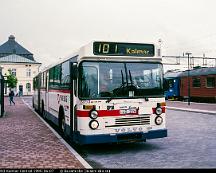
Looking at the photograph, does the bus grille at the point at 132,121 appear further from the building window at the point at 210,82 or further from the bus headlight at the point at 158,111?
the building window at the point at 210,82

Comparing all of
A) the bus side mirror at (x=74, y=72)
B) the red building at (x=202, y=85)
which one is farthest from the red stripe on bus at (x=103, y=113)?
the red building at (x=202, y=85)

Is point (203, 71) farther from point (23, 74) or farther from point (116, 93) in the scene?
point (23, 74)

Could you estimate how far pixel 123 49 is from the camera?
9453 mm

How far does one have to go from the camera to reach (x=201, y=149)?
9680mm

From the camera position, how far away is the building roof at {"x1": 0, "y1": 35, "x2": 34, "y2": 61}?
94125 millimetres

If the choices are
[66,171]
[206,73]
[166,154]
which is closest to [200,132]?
[166,154]

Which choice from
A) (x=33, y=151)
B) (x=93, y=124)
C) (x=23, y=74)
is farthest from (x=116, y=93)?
(x=23, y=74)

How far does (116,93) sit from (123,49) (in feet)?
4.28

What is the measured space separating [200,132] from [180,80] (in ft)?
90.4

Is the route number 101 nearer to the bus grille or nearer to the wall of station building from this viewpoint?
the bus grille

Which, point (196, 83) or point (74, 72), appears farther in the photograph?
point (196, 83)

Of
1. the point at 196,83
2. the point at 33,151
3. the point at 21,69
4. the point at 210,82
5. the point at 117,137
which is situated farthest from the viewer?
the point at 21,69

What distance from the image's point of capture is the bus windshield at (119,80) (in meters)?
8.89

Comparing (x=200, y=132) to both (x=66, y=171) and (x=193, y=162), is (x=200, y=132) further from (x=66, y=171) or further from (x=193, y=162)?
(x=66, y=171)
